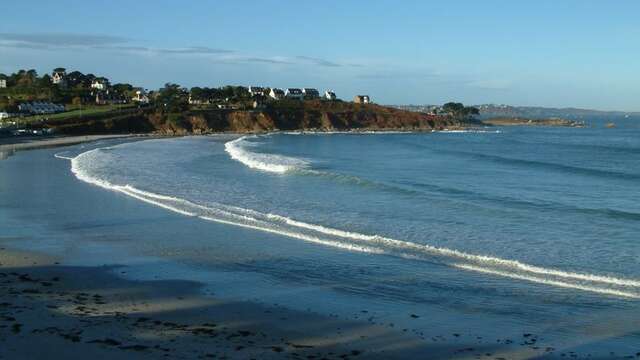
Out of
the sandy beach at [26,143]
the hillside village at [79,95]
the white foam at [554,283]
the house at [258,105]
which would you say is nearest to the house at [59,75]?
the hillside village at [79,95]

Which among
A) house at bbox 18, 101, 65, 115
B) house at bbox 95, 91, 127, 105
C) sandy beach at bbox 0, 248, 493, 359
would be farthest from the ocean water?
house at bbox 95, 91, 127, 105

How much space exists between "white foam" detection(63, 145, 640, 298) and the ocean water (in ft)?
0.14

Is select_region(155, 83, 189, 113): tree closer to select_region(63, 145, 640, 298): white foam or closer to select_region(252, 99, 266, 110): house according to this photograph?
select_region(252, 99, 266, 110): house

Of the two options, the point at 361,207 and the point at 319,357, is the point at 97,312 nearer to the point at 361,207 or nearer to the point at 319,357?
the point at 319,357

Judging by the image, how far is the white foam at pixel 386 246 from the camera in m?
13.8

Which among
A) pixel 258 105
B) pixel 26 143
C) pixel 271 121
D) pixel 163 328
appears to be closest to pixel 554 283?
pixel 163 328

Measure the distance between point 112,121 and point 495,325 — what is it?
98.4m

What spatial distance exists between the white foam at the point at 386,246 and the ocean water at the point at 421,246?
0.14 ft

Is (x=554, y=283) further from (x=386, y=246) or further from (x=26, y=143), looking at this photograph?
(x=26, y=143)

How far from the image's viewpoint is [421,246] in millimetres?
17203

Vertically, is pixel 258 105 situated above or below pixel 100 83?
below

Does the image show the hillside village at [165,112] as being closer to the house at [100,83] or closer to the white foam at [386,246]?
the house at [100,83]

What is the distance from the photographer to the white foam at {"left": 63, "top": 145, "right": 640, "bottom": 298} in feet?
45.3

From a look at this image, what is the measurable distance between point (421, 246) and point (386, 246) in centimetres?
81
